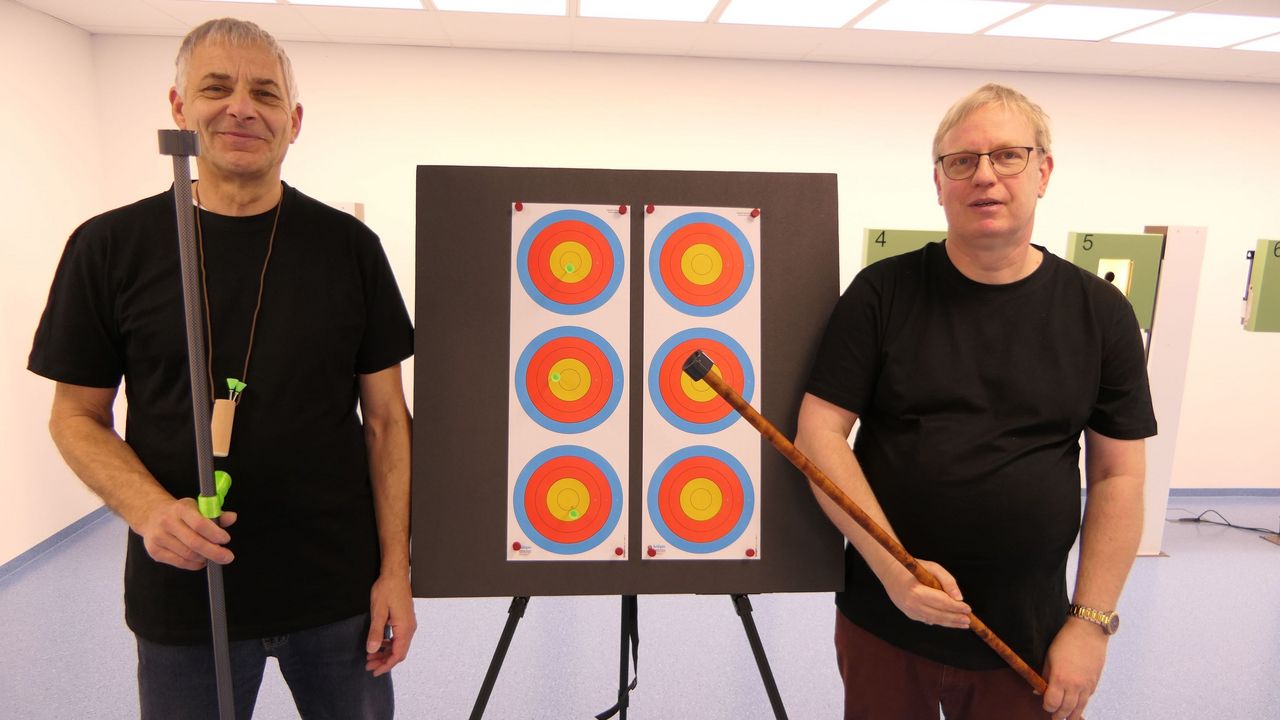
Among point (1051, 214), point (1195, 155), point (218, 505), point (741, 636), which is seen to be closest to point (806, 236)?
point (218, 505)

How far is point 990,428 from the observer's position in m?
1.09

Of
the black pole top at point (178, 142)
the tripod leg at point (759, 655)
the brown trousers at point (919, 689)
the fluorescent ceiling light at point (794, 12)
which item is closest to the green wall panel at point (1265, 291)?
the fluorescent ceiling light at point (794, 12)

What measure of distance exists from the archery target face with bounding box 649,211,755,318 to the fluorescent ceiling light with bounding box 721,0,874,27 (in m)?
2.24

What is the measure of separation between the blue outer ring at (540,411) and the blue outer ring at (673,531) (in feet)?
0.49

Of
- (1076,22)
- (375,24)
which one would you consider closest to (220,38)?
(375,24)

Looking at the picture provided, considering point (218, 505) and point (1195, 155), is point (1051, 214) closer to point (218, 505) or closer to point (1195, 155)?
point (1195, 155)

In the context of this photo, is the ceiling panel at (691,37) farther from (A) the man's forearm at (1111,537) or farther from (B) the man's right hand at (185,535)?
(B) the man's right hand at (185,535)

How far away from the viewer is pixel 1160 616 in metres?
2.84

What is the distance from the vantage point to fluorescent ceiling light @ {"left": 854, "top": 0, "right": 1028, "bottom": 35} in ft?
10.1

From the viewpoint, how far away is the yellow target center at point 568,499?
1271 millimetres

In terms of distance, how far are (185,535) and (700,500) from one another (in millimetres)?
802

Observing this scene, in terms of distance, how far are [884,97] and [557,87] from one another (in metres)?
1.90

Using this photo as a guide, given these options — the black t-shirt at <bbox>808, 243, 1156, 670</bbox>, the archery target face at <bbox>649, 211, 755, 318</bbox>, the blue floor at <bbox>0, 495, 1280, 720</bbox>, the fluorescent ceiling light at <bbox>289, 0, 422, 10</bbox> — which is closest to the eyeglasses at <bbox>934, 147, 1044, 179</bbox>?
the black t-shirt at <bbox>808, 243, 1156, 670</bbox>

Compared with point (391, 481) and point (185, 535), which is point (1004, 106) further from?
point (185, 535)
